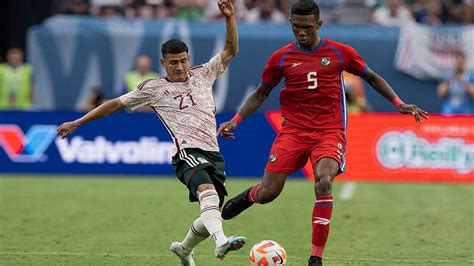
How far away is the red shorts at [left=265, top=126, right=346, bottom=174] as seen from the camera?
876cm

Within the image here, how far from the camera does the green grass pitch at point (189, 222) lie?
9.63 metres

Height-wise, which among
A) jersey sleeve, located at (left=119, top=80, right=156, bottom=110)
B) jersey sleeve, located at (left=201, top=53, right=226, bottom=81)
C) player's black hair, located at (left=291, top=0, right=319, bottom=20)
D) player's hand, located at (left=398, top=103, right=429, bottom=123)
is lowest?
player's hand, located at (left=398, top=103, right=429, bottom=123)

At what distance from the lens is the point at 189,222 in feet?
40.1

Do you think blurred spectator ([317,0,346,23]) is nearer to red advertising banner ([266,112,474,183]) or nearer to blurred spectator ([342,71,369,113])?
blurred spectator ([342,71,369,113])

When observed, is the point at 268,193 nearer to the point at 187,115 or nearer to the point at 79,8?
the point at 187,115

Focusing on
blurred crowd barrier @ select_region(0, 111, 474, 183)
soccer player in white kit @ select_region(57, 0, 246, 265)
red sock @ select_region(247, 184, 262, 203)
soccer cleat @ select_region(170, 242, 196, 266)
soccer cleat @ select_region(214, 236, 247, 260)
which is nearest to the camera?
soccer cleat @ select_region(214, 236, 247, 260)

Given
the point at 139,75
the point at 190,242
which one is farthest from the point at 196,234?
the point at 139,75

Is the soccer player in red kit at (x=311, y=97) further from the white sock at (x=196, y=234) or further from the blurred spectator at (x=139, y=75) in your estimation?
the blurred spectator at (x=139, y=75)

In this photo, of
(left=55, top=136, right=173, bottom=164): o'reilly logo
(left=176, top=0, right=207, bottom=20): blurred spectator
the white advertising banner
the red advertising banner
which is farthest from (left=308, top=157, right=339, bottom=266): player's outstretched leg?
(left=176, top=0, right=207, bottom=20): blurred spectator

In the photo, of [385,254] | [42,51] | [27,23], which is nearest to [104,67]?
[42,51]

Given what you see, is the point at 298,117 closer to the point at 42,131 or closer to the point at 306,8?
the point at 306,8

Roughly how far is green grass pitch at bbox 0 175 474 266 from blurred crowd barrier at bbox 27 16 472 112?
4.77 metres

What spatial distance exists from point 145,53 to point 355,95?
509 centimetres

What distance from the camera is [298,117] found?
9062 millimetres
